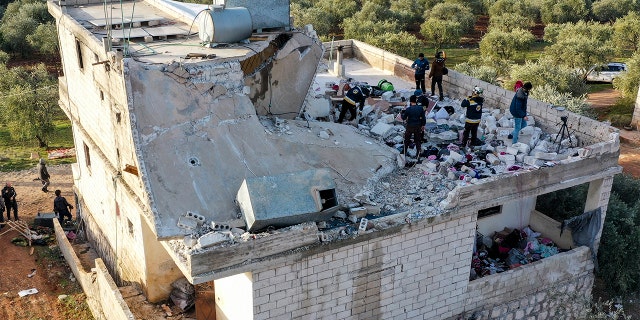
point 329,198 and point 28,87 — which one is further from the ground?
point 329,198

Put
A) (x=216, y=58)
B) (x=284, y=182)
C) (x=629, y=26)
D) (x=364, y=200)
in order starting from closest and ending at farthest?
(x=284, y=182) → (x=364, y=200) → (x=216, y=58) → (x=629, y=26)

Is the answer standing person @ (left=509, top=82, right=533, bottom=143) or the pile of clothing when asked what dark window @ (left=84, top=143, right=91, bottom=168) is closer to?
the pile of clothing

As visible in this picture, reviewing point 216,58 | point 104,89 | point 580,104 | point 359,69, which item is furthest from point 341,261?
point 580,104

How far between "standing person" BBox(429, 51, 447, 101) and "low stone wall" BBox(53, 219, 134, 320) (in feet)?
31.2

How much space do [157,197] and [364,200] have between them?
3.61 meters

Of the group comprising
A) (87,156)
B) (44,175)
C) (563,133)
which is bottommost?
(44,175)

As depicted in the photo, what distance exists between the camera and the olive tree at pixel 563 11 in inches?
1857

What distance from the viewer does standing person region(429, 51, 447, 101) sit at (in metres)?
17.3

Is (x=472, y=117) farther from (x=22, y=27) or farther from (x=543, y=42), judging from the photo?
(x=543, y=42)

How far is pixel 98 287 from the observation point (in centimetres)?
1460

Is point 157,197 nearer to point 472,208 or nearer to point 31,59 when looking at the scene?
point 472,208

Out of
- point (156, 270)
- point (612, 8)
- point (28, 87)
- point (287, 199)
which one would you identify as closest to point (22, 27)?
point (28, 87)

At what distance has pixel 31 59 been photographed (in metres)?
39.3

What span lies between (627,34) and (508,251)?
98.2 ft
